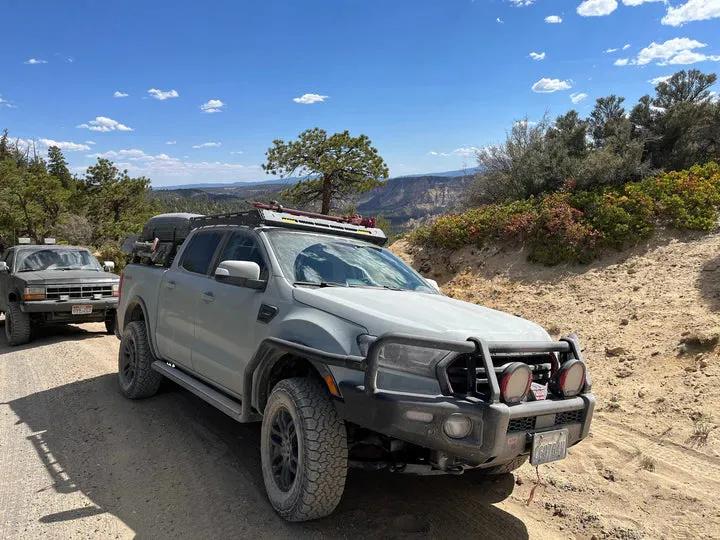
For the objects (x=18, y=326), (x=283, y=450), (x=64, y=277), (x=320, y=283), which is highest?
(x=320, y=283)

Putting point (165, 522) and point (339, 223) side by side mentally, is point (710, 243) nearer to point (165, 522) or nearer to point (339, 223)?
point (339, 223)

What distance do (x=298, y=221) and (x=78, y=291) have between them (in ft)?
23.0

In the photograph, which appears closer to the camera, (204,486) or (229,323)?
(204,486)

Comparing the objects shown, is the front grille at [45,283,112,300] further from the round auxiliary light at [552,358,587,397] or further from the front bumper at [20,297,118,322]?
the round auxiliary light at [552,358,587,397]

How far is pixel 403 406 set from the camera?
274 cm

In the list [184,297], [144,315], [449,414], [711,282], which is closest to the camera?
[449,414]

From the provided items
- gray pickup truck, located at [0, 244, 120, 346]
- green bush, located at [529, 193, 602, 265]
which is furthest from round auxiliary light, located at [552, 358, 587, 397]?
gray pickup truck, located at [0, 244, 120, 346]

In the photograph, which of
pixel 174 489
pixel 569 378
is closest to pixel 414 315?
pixel 569 378

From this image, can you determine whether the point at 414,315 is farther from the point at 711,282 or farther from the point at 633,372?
the point at 711,282

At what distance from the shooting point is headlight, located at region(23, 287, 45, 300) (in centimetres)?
911

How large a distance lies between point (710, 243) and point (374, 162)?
16.8m

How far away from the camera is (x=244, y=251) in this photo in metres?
4.41

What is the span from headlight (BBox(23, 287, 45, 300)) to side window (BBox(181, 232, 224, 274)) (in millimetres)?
5521

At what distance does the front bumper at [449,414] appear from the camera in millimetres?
2658
